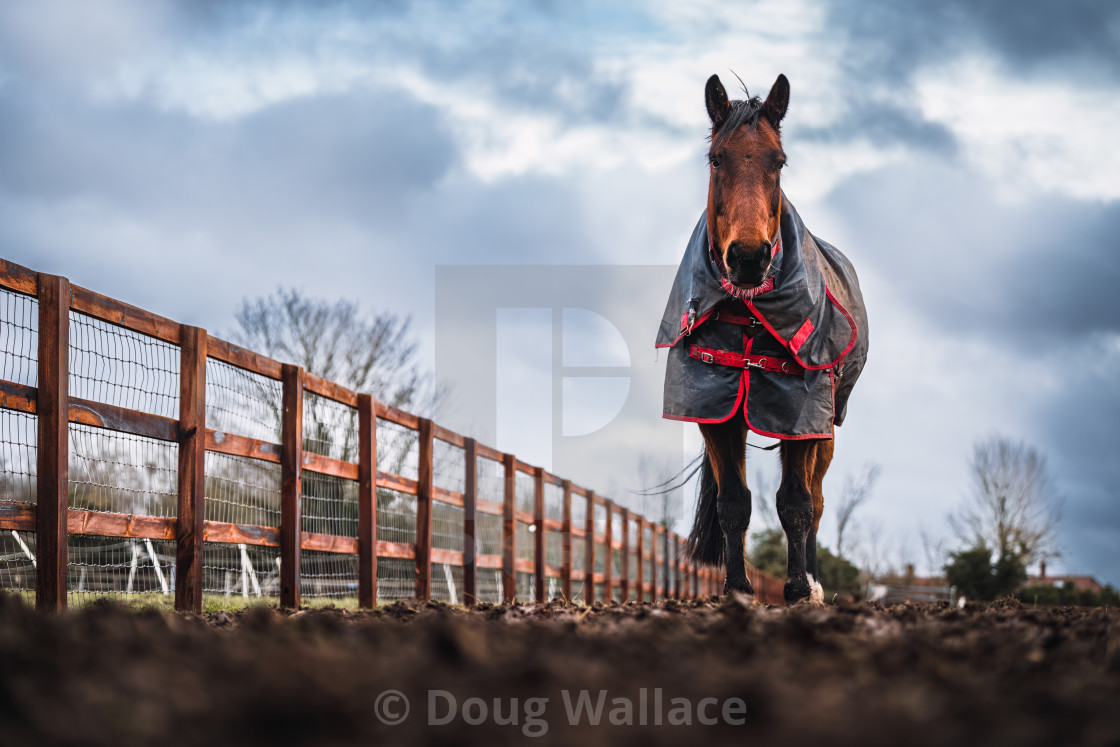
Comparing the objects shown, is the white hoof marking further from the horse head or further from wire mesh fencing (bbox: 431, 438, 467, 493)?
wire mesh fencing (bbox: 431, 438, 467, 493)

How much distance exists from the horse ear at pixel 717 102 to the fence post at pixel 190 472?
2.73m

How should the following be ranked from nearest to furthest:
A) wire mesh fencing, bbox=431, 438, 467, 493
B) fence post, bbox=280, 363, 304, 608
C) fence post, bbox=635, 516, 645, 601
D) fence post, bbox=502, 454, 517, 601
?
fence post, bbox=280, 363, 304, 608 → wire mesh fencing, bbox=431, 438, 467, 493 → fence post, bbox=502, 454, 517, 601 → fence post, bbox=635, 516, 645, 601

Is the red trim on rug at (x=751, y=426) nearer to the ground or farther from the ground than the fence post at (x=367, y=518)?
farther from the ground

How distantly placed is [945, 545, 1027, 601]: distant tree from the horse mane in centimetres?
2202

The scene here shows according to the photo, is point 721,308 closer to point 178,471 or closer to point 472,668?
point 178,471

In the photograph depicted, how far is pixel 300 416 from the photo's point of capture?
16.7ft

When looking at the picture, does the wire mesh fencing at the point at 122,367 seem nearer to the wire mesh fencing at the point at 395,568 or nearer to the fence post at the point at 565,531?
the wire mesh fencing at the point at 395,568

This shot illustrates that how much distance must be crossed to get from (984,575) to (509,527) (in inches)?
768

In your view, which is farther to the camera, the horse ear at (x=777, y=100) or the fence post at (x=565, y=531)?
the fence post at (x=565, y=531)

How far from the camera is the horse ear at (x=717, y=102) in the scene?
443cm

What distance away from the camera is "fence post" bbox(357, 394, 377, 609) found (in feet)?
18.6

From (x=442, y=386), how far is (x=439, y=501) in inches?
721

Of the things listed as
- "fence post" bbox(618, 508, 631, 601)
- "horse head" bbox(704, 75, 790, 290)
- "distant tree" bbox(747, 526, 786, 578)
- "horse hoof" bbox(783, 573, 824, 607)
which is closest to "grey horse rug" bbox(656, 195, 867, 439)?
"horse head" bbox(704, 75, 790, 290)

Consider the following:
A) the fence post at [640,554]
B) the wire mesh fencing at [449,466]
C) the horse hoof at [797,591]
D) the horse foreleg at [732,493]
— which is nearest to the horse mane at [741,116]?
the horse foreleg at [732,493]
